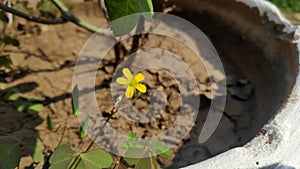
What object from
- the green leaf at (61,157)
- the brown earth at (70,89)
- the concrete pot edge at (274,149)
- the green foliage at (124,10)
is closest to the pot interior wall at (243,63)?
the brown earth at (70,89)

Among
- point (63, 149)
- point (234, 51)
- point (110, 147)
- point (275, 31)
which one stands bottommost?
point (110, 147)

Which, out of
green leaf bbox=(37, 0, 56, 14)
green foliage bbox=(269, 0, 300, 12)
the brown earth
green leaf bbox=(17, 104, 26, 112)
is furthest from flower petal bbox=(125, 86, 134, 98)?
green foliage bbox=(269, 0, 300, 12)

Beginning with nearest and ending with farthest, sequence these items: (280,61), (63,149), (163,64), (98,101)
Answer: (63,149)
(280,61)
(98,101)
(163,64)

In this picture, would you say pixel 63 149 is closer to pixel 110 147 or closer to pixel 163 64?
pixel 110 147

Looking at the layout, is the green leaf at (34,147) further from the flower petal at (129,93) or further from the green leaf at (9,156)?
the flower petal at (129,93)

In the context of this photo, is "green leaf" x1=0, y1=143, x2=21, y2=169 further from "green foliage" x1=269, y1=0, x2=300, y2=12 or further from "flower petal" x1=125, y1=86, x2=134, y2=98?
"green foliage" x1=269, y1=0, x2=300, y2=12

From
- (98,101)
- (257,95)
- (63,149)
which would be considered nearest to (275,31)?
(257,95)

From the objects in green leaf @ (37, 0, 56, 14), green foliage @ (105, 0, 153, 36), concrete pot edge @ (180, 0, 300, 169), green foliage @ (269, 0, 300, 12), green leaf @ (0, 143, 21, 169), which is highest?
green foliage @ (269, 0, 300, 12)
